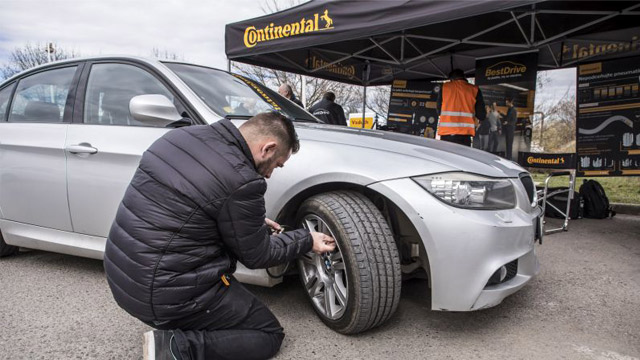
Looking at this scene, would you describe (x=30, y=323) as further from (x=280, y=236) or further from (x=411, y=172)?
(x=411, y=172)

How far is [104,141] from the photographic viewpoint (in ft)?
8.22

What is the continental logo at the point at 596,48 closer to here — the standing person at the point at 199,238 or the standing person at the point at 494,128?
the standing person at the point at 494,128

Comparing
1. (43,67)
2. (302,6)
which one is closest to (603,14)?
(302,6)

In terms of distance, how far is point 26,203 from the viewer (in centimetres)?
282

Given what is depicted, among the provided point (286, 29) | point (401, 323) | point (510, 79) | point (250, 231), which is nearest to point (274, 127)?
point (250, 231)

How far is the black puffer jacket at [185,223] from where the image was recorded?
5.17 ft

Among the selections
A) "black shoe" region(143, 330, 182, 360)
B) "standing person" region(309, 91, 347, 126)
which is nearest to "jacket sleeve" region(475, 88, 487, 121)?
"standing person" region(309, 91, 347, 126)

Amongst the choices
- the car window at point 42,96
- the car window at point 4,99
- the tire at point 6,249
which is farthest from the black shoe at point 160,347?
the car window at point 4,99

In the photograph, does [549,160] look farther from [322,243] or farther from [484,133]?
Result: [322,243]

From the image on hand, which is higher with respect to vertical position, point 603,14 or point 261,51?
point 603,14

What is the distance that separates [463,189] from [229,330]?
1201mm

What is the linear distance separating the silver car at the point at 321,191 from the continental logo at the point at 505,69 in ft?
16.6

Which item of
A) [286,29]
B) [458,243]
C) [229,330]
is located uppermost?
[286,29]

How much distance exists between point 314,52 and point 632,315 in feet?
20.3
